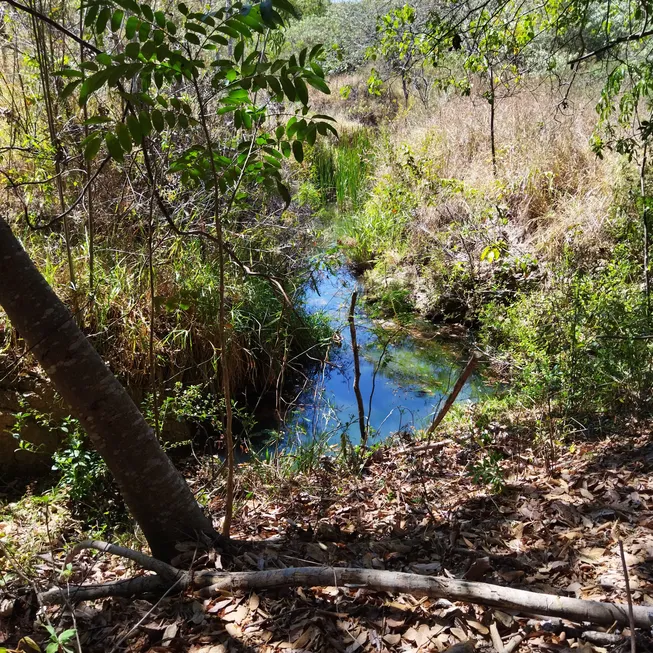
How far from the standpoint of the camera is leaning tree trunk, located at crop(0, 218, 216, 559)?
1.80 metres

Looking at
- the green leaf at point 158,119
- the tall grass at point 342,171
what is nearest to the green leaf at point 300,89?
the green leaf at point 158,119

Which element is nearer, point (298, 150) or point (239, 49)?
point (239, 49)

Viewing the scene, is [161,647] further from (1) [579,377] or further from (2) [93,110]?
(2) [93,110]

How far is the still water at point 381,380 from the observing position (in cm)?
516

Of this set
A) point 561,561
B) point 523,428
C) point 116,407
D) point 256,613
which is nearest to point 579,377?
point 523,428

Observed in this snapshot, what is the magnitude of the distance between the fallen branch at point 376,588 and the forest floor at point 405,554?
0.05m

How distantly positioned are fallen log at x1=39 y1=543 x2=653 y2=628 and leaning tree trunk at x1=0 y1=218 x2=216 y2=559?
219 mm

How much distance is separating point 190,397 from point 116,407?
2.43 meters

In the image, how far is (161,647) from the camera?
1.80m

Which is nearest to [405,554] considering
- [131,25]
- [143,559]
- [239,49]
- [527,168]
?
[143,559]

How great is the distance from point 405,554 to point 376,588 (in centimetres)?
53

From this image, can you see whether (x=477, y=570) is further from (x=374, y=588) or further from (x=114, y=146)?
(x=114, y=146)

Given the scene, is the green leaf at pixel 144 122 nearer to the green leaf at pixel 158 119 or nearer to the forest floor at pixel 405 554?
the green leaf at pixel 158 119

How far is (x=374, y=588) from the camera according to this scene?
1.90 meters
